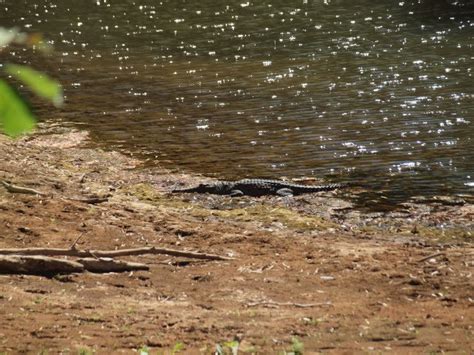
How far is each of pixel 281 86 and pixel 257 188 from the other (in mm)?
6779

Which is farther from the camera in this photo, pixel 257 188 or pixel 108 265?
pixel 257 188

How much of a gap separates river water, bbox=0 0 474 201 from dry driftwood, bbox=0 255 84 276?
514 cm

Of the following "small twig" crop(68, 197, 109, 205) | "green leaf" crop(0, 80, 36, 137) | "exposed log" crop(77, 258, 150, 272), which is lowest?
"exposed log" crop(77, 258, 150, 272)

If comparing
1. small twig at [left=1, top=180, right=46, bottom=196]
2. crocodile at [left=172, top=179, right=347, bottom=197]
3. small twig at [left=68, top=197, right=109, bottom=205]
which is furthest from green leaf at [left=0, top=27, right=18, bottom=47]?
crocodile at [left=172, top=179, right=347, bottom=197]

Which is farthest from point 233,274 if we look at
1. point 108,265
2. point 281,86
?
point 281,86

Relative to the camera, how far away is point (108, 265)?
748 cm

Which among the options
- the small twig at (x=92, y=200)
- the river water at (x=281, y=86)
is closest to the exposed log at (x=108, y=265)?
the small twig at (x=92, y=200)

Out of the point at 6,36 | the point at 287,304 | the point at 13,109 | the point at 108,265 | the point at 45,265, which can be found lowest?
the point at 287,304

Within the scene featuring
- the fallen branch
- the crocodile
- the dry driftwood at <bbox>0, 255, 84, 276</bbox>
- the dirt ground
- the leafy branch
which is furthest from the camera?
the crocodile

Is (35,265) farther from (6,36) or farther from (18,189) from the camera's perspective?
(6,36)

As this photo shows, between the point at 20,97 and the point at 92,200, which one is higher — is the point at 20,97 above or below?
above

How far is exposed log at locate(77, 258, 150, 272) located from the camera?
7414mm

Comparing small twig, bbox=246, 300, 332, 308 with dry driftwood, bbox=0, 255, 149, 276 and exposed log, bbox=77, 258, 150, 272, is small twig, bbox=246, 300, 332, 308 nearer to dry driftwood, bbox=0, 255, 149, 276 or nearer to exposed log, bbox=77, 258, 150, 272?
exposed log, bbox=77, 258, 150, 272

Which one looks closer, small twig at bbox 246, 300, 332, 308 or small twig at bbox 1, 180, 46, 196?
small twig at bbox 246, 300, 332, 308
